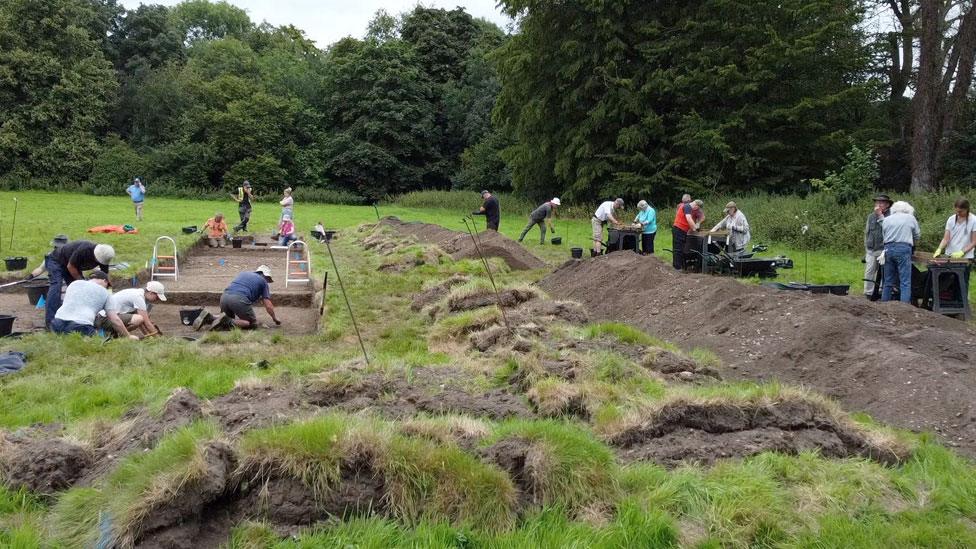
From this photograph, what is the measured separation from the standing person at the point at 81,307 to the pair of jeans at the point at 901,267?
1069 centimetres

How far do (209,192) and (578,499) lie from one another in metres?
48.2

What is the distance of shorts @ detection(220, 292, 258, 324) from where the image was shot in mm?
10242

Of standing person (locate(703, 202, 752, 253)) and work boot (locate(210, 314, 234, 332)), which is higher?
standing person (locate(703, 202, 752, 253))

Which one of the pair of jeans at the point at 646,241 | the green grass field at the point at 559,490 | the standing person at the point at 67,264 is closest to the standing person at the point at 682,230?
the pair of jeans at the point at 646,241

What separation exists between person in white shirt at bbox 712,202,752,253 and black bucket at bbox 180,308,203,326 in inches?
377

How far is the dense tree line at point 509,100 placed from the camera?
29.3 metres

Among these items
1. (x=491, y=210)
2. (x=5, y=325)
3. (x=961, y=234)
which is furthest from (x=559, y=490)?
(x=491, y=210)

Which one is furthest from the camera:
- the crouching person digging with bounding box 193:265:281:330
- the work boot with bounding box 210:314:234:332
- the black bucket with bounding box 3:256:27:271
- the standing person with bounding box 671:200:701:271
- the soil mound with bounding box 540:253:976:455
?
the standing person with bounding box 671:200:701:271

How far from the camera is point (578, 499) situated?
4.01 metres

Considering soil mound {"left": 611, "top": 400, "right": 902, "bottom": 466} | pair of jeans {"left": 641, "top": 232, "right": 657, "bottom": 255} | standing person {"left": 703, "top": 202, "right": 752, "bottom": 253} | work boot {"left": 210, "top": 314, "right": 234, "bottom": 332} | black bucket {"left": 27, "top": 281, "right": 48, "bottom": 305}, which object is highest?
standing person {"left": 703, "top": 202, "right": 752, "bottom": 253}

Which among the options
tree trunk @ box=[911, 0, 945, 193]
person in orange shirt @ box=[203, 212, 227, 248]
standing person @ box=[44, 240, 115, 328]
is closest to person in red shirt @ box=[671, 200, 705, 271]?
standing person @ box=[44, 240, 115, 328]

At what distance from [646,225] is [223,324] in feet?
32.1

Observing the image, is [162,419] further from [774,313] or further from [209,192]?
[209,192]

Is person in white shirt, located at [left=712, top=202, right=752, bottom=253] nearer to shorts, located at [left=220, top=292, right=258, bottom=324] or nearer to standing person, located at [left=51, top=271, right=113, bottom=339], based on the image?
shorts, located at [left=220, top=292, right=258, bottom=324]
